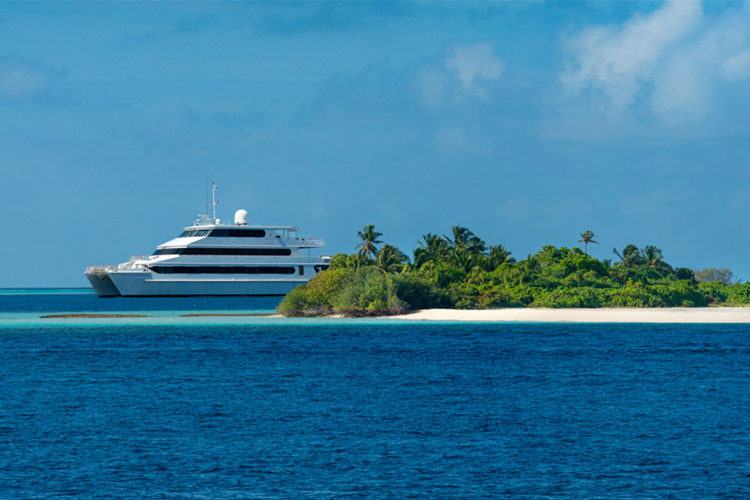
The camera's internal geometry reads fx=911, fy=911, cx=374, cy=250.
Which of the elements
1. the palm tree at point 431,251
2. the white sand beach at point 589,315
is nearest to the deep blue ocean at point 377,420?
the white sand beach at point 589,315

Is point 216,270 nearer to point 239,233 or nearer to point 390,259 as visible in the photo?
point 239,233

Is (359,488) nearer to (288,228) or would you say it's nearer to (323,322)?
(323,322)

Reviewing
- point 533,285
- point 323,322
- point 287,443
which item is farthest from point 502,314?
point 287,443

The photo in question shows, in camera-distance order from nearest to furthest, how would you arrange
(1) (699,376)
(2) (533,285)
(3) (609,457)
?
(3) (609,457)
(1) (699,376)
(2) (533,285)

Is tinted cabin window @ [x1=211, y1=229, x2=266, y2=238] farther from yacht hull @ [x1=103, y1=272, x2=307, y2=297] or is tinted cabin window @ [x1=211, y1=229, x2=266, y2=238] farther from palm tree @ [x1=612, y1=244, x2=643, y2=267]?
palm tree @ [x1=612, y1=244, x2=643, y2=267]

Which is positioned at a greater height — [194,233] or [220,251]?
[194,233]

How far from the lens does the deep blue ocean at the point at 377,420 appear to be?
1669 centimetres

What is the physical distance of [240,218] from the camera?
11200cm

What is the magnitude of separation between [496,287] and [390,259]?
20.2 m

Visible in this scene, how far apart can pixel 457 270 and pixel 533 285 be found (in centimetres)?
Result: 655

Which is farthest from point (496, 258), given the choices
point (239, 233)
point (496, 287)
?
point (239, 233)

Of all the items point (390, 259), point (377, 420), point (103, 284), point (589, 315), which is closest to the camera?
point (377, 420)

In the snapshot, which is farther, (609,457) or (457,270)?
(457,270)

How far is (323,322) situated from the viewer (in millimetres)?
59562
